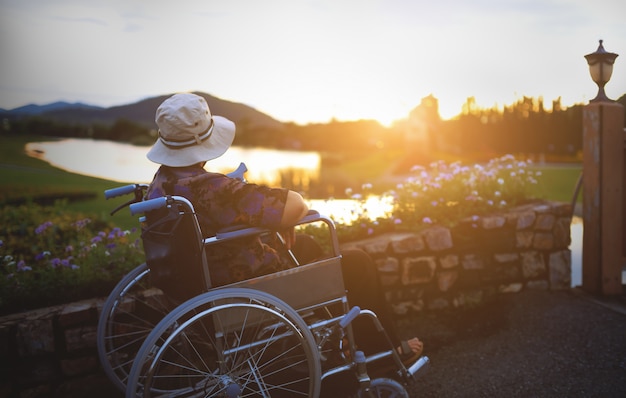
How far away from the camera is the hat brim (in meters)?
1.80

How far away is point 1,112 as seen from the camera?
5.08 metres

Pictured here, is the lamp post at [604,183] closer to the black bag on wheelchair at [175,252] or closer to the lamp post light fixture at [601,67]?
the lamp post light fixture at [601,67]

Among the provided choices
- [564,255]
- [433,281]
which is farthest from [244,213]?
[564,255]

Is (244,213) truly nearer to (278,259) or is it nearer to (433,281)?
(278,259)

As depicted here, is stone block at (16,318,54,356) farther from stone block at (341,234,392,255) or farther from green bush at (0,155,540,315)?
stone block at (341,234,392,255)

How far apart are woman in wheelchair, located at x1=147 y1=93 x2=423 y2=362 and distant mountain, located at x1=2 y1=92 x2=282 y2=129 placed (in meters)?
0.24

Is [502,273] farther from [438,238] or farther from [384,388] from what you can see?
[384,388]

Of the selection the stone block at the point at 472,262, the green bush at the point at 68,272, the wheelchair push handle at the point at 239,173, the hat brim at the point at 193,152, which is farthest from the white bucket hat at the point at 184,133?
the stone block at the point at 472,262

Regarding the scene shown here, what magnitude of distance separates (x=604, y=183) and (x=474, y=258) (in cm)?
116

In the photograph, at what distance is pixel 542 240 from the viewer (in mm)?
3623

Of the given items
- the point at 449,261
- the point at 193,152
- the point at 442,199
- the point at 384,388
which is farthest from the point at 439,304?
the point at 193,152

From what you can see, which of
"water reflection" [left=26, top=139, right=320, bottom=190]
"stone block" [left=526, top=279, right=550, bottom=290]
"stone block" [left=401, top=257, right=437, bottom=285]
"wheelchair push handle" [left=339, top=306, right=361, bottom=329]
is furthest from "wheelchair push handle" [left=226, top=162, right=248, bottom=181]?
"water reflection" [left=26, top=139, right=320, bottom=190]

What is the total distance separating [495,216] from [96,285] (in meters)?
2.73

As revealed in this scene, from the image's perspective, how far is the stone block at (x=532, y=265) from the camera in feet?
11.8
